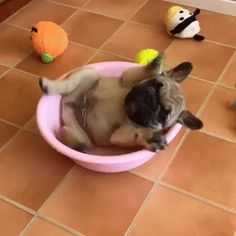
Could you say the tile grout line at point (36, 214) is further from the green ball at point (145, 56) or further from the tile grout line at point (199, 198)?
the green ball at point (145, 56)

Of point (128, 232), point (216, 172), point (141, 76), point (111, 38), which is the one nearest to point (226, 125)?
point (216, 172)

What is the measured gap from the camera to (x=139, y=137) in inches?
35.0

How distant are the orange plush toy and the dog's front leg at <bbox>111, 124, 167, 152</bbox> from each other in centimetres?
43

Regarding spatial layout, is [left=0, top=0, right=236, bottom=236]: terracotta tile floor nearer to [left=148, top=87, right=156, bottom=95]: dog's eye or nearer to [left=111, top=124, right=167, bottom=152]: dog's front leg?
[left=111, top=124, right=167, bottom=152]: dog's front leg

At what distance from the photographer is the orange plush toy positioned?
1.25 m

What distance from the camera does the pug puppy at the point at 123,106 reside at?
0.86 m

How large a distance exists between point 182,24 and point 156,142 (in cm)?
57

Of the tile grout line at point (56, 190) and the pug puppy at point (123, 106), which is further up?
the pug puppy at point (123, 106)

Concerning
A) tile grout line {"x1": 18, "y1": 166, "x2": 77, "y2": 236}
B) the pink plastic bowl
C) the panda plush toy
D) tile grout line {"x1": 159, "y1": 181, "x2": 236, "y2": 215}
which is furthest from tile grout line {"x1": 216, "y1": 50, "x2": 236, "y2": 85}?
tile grout line {"x1": 18, "y1": 166, "x2": 77, "y2": 236}

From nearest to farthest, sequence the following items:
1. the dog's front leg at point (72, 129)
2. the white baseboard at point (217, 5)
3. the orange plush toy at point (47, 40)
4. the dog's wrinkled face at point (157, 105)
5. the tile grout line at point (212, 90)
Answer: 1. the dog's wrinkled face at point (157, 105)
2. the dog's front leg at point (72, 129)
3. the tile grout line at point (212, 90)
4. the orange plush toy at point (47, 40)
5. the white baseboard at point (217, 5)

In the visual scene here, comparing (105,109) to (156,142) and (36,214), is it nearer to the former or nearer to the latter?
(156,142)

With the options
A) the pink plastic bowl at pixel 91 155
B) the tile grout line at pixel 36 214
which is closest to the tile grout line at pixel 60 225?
the tile grout line at pixel 36 214

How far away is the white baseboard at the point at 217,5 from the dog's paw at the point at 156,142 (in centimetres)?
75

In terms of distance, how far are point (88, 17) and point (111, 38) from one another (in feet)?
0.50
